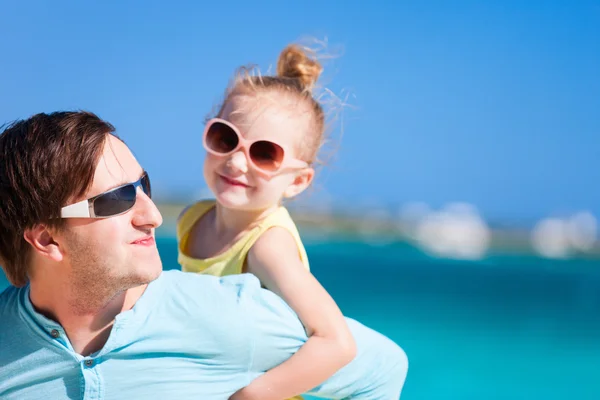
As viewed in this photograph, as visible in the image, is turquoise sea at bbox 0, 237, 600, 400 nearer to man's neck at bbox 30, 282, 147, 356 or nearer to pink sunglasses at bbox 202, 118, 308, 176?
pink sunglasses at bbox 202, 118, 308, 176

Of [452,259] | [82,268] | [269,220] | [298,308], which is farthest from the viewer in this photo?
[452,259]

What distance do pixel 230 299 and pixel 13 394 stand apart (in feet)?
2.44

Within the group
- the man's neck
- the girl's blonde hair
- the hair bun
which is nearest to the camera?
the man's neck

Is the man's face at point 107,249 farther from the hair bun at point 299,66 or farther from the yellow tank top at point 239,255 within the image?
the hair bun at point 299,66

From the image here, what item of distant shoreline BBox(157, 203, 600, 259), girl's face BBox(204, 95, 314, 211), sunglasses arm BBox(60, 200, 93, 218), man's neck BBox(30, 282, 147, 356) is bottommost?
man's neck BBox(30, 282, 147, 356)

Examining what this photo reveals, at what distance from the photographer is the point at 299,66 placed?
361 cm

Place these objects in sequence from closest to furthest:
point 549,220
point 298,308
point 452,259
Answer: point 298,308, point 452,259, point 549,220

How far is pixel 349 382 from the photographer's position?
272 cm

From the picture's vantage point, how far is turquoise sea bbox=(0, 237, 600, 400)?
8.66 meters

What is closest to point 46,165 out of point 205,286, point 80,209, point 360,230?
point 80,209

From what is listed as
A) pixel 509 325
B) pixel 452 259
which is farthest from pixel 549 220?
pixel 509 325

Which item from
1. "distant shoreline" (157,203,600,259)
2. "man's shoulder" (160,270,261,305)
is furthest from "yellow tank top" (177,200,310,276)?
"distant shoreline" (157,203,600,259)

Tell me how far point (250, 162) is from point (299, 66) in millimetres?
690

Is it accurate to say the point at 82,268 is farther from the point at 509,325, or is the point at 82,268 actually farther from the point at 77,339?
the point at 509,325
